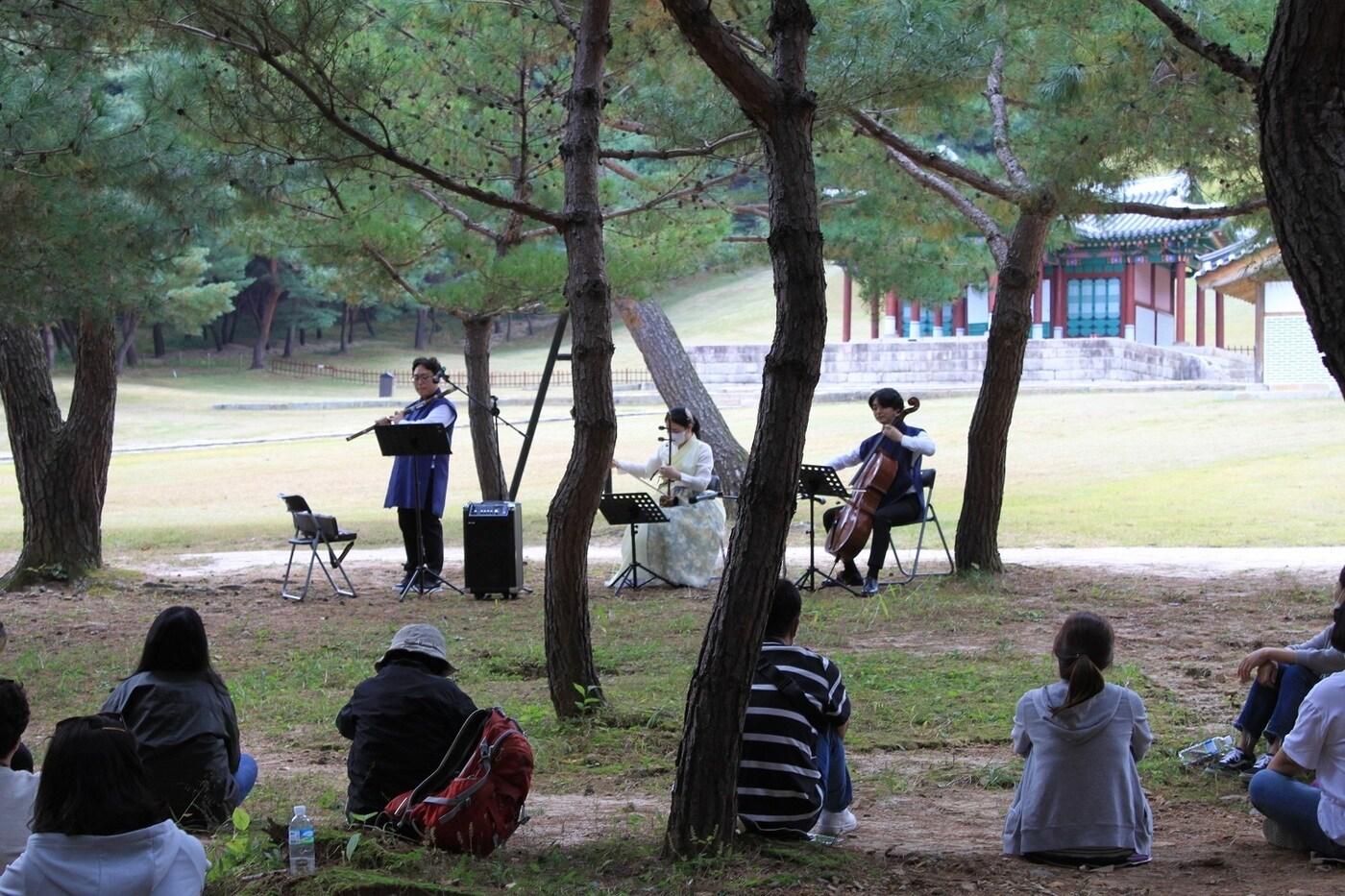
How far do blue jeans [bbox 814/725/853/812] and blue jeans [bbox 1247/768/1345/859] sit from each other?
1023mm

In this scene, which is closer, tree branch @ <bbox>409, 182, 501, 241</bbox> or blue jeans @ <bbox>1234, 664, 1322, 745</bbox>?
blue jeans @ <bbox>1234, 664, 1322, 745</bbox>

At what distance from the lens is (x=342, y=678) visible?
673 centimetres

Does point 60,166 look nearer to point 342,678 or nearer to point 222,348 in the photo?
point 342,678

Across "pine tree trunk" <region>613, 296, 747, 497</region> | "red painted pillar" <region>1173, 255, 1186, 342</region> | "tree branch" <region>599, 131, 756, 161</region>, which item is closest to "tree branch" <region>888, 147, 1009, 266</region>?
"tree branch" <region>599, 131, 756, 161</region>

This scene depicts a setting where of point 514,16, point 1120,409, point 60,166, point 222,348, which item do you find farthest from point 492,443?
point 222,348

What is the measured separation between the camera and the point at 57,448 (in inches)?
382

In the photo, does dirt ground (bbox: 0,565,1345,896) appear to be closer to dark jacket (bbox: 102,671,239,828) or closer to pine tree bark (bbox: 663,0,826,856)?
pine tree bark (bbox: 663,0,826,856)

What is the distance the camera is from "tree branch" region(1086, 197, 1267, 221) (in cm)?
821

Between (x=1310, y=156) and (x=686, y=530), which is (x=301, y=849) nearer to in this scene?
(x=1310, y=156)

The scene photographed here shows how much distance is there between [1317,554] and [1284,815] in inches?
330

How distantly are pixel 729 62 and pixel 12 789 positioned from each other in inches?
91.8

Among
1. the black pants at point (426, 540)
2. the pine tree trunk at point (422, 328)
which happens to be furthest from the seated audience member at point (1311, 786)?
the pine tree trunk at point (422, 328)

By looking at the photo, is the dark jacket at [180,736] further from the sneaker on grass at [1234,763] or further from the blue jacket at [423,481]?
the blue jacket at [423,481]

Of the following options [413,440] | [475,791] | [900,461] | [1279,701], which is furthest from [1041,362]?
[475,791]
